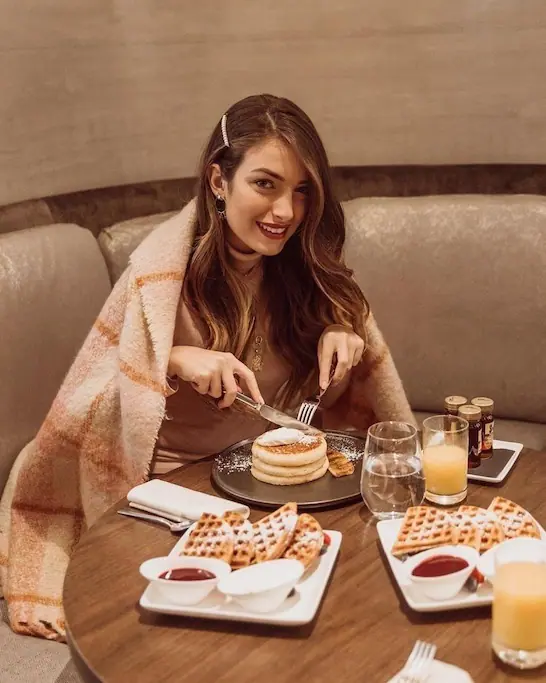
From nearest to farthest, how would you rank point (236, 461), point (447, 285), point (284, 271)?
1. point (236, 461)
2. point (284, 271)
3. point (447, 285)

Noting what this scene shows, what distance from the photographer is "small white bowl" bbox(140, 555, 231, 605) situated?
1074 mm

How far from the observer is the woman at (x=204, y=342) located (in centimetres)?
175

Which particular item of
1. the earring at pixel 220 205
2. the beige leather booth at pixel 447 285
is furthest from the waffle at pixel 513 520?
the beige leather booth at pixel 447 285

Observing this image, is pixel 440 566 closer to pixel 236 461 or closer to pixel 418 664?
pixel 418 664

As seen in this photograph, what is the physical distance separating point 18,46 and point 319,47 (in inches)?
36.6

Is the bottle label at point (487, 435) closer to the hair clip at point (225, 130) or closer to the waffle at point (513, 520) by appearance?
the waffle at point (513, 520)

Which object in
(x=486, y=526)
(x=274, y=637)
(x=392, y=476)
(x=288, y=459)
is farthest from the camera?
(x=288, y=459)

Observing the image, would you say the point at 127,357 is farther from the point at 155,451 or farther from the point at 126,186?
the point at 126,186

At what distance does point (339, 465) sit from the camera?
1.52 m

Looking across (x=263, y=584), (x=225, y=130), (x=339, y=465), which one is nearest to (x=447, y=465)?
(x=339, y=465)

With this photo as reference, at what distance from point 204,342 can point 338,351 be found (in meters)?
0.31

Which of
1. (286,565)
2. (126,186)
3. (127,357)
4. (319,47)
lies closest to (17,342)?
(127,357)

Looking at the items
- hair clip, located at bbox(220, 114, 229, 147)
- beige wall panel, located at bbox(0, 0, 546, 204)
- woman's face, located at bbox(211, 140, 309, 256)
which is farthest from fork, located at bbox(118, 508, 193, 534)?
beige wall panel, located at bbox(0, 0, 546, 204)

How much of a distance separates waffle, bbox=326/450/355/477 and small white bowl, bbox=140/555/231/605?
16.7 inches
